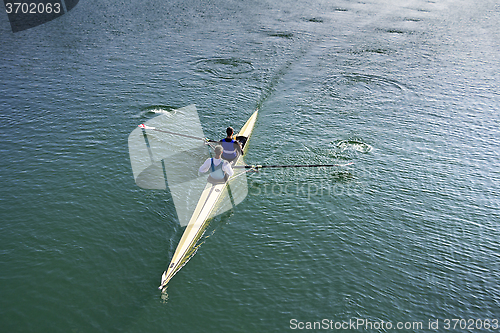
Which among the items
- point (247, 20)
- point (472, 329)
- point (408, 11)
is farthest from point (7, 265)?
point (408, 11)

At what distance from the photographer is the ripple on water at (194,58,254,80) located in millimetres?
30875

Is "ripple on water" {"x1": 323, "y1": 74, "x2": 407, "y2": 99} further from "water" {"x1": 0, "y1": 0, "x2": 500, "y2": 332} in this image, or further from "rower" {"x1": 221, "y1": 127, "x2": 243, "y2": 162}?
"rower" {"x1": 221, "y1": 127, "x2": 243, "y2": 162}

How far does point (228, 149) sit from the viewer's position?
1920 centimetres

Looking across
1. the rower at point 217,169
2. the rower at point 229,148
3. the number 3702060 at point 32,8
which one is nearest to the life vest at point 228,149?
the rower at point 229,148

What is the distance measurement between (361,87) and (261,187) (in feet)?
51.4

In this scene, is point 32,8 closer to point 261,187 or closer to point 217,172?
point 217,172

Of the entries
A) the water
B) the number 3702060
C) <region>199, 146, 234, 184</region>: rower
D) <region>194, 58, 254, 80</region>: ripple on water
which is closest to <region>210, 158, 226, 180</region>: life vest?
<region>199, 146, 234, 184</region>: rower

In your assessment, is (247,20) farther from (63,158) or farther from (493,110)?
(63,158)

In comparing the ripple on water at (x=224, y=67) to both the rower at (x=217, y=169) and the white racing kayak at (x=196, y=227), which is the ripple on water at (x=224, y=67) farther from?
the rower at (x=217, y=169)

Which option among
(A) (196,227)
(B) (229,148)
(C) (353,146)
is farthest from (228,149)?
(C) (353,146)

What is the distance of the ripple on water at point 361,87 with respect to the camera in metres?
28.8

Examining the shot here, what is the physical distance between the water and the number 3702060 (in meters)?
6.55

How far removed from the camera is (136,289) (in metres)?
13.3

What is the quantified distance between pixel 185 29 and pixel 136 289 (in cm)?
3356
